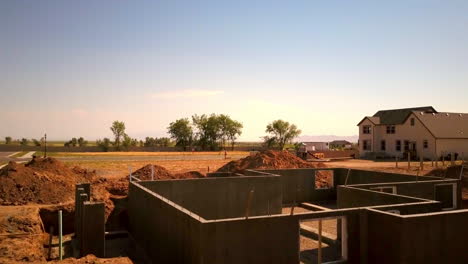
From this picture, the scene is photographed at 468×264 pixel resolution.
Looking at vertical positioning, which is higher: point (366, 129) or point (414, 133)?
point (366, 129)

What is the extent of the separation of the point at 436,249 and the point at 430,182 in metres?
8.34

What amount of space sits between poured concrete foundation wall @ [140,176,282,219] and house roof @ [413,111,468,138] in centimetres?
3226

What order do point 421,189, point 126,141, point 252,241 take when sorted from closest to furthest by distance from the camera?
point 252,241, point 421,189, point 126,141

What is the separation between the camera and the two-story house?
1735 inches

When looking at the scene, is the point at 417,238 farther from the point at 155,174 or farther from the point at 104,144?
the point at 104,144

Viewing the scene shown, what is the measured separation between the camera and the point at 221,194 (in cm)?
1762

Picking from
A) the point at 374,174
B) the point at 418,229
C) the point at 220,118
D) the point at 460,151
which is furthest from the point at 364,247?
the point at 220,118

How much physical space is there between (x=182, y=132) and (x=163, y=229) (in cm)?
7070

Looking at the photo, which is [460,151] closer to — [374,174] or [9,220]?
[374,174]

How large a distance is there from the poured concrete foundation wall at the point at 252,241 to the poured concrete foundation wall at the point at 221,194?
7.41m

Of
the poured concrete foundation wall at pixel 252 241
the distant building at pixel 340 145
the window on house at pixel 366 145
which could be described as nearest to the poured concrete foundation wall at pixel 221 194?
the poured concrete foundation wall at pixel 252 241

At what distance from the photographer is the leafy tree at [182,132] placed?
8119 centimetres

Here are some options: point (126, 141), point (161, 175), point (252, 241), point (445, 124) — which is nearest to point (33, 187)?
point (161, 175)

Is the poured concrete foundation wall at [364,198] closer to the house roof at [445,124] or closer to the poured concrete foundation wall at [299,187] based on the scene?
the poured concrete foundation wall at [299,187]
